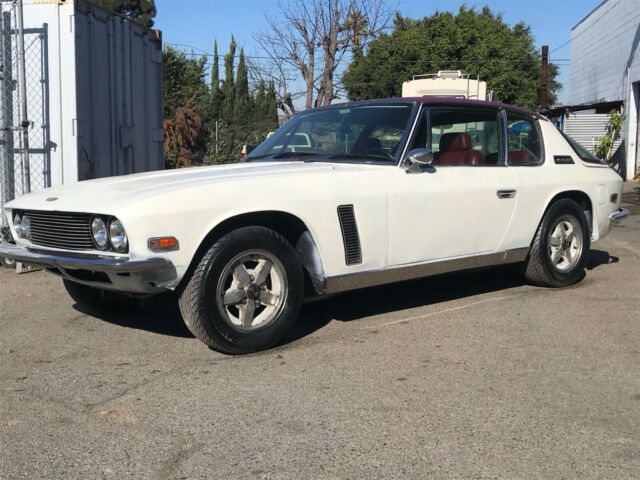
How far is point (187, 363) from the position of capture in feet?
14.4

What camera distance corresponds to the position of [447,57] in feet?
129

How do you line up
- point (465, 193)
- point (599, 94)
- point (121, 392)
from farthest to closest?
point (599, 94)
point (465, 193)
point (121, 392)

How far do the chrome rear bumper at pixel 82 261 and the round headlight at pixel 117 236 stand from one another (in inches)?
2.6

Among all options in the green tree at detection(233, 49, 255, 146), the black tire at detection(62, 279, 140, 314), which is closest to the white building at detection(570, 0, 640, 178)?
the black tire at detection(62, 279, 140, 314)

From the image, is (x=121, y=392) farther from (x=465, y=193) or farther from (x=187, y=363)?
(x=465, y=193)

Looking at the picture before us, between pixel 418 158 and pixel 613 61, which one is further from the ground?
pixel 613 61

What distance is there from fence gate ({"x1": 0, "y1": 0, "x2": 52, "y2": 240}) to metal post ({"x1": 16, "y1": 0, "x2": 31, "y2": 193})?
10 mm

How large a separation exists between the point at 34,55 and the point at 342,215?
4.66 m

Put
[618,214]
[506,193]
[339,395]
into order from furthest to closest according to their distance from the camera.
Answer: [618,214] → [506,193] → [339,395]

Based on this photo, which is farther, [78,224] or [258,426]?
[78,224]

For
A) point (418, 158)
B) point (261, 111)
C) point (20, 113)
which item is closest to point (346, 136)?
point (418, 158)

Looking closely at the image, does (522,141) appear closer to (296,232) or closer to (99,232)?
(296,232)

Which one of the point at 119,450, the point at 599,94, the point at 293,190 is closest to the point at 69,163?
the point at 293,190

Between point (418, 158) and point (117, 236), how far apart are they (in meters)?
2.12
